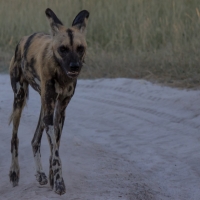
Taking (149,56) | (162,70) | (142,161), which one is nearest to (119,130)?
(142,161)

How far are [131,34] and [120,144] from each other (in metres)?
3.78

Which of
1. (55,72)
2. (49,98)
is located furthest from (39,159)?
(55,72)

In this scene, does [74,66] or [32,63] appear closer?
[74,66]

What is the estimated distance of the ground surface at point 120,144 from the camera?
146 inches

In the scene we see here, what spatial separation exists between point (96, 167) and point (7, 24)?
19.2 feet

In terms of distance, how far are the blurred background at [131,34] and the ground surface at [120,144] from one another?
465 mm

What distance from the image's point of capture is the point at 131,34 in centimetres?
845

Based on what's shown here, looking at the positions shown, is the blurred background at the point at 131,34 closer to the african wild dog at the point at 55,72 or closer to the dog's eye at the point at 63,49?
the african wild dog at the point at 55,72

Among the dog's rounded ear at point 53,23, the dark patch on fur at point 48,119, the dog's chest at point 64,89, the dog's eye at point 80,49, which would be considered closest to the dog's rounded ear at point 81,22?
the dog's rounded ear at point 53,23

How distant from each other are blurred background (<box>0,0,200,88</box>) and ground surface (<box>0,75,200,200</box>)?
0.46 m

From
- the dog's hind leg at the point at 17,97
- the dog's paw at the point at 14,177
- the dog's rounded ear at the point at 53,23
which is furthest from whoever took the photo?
the dog's hind leg at the point at 17,97

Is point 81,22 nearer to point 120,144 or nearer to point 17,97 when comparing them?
point 17,97

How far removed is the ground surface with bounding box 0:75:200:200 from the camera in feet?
12.2

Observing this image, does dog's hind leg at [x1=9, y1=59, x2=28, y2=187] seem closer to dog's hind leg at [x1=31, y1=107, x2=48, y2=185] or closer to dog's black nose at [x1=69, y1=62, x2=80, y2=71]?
dog's hind leg at [x1=31, y1=107, x2=48, y2=185]
